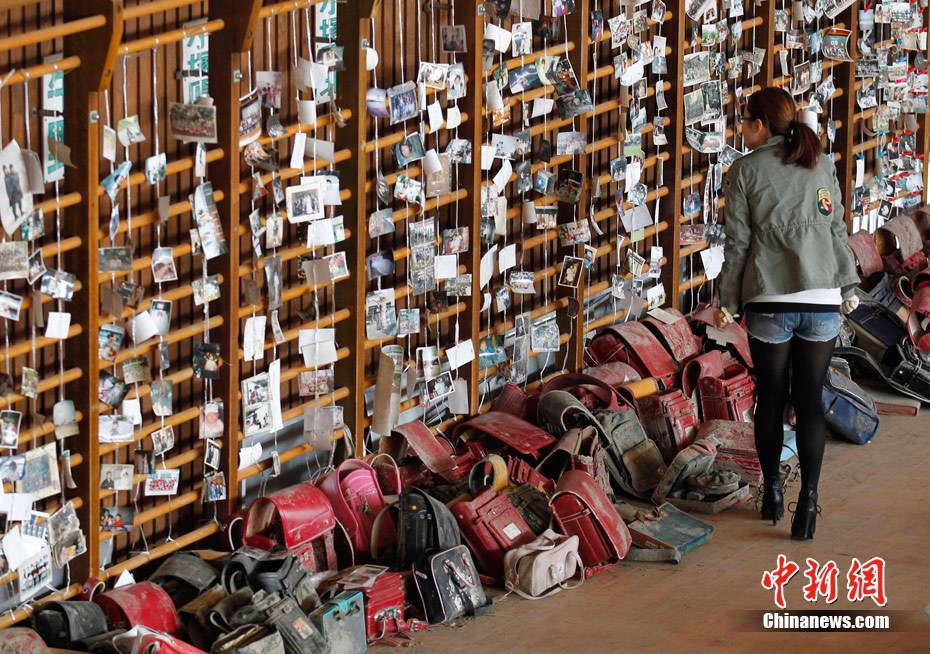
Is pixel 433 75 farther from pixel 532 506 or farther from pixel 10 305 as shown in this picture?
pixel 10 305

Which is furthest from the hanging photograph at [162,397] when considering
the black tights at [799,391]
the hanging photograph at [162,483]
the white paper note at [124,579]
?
the black tights at [799,391]

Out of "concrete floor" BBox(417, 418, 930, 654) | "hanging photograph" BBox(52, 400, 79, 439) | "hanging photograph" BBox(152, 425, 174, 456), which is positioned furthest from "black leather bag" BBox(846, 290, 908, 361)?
"hanging photograph" BBox(52, 400, 79, 439)

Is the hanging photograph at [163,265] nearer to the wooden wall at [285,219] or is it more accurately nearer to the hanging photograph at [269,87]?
the wooden wall at [285,219]

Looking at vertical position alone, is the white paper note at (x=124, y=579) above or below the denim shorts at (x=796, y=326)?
below

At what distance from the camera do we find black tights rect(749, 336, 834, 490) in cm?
446

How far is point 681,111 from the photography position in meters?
6.06

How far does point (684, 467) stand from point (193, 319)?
1745 mm

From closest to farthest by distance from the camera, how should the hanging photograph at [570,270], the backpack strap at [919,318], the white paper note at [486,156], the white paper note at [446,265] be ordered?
the white paper note at [446,265]
the white paper note at [486,156]
the hanging photograph at [570,270]
the backpack strap at [919,318]

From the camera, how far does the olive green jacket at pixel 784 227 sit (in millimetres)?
4391

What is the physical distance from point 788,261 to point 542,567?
46.1 inches

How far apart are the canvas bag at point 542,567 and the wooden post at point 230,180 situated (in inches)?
33.3

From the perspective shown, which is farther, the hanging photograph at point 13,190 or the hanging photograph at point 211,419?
the hanging photograph at point 211,419

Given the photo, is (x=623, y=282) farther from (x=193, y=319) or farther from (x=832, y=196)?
(x=193, y=319)

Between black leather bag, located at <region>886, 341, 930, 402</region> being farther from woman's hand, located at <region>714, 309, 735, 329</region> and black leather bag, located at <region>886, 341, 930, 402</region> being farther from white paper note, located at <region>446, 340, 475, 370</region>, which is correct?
white paper note, located at <region>446, 340, 475, 370</region>
